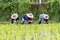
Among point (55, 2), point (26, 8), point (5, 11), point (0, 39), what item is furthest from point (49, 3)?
point (0, 39)

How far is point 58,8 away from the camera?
1262 cm

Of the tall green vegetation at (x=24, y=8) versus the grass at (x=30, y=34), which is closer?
the grass at (x=30, y=34)

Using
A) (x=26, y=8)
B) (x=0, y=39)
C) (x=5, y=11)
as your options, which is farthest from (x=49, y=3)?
(x=0, y=39)

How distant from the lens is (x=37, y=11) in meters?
13.1

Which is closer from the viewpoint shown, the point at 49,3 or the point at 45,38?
the point at 45,38

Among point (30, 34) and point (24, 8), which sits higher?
point (30, 34)

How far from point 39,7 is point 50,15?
31.1 inches

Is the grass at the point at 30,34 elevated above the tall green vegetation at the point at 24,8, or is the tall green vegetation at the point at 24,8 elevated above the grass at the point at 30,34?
the grass at the point at 30,34

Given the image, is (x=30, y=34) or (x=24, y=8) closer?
(x=30, y=34)

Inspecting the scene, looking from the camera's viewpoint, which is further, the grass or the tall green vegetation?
the tall green vegetation

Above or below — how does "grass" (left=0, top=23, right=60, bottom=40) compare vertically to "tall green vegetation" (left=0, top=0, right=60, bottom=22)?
above

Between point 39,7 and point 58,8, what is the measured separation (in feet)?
3.69

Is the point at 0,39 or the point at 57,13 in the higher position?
the point at 0,39

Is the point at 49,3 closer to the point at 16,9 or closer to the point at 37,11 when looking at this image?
the point at 37,11
